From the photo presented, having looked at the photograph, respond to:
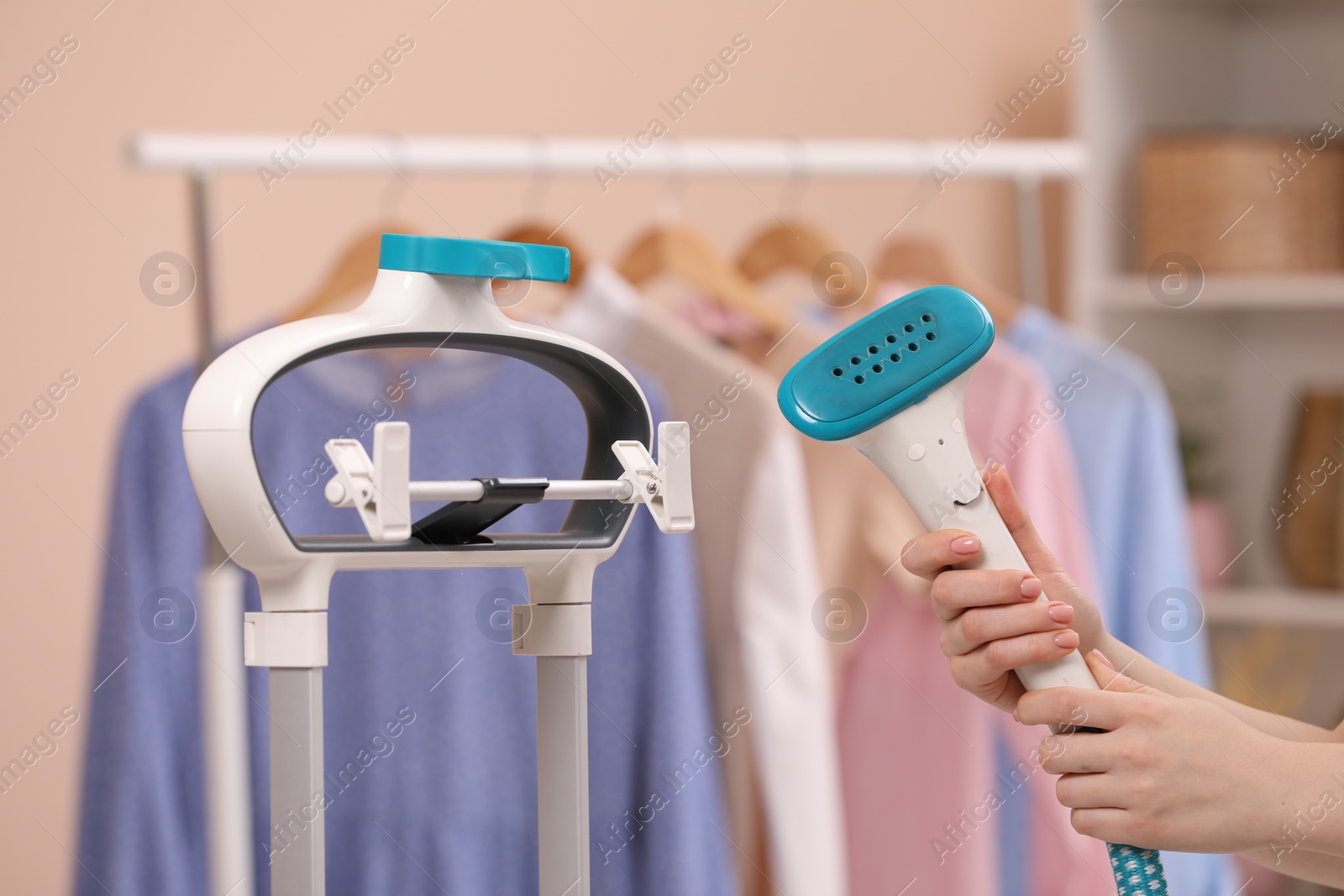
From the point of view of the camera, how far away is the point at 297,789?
448 mm

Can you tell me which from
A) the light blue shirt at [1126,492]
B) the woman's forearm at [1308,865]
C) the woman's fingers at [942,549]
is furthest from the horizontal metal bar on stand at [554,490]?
the light blue shirt at [1126,492]

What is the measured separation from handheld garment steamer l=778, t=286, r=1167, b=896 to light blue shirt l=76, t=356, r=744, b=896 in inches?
19.2

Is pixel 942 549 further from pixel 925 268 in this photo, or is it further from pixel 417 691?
pixel 925 268

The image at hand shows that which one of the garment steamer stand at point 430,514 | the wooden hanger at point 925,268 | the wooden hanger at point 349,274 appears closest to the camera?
the garment steamer stand at point 430,514

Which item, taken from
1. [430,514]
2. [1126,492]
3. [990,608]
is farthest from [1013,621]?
[1126,492]

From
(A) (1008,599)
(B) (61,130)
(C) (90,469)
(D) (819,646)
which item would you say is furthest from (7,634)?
(A) (1008,599)

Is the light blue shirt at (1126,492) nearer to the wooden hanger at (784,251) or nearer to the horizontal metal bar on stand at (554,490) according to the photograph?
the wooden hanger at (784,251)

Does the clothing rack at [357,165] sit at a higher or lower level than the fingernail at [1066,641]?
higher

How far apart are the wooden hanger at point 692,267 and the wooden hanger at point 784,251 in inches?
3.1

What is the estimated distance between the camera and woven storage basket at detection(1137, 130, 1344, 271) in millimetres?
1700

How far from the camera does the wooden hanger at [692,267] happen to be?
1176 mm

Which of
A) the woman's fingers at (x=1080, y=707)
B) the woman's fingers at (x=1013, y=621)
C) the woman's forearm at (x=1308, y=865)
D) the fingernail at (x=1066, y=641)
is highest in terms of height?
the woman's fingers at (x=1013, y=621)

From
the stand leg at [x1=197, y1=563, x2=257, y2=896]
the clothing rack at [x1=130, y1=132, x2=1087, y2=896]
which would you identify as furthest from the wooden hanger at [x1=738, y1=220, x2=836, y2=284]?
the stand leg at [x1=197, y1=563, x2=257, y2=896]

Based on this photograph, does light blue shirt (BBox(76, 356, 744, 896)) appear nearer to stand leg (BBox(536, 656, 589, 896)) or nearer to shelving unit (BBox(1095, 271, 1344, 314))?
stand leg (BBox(536, 656, 589, 896))
